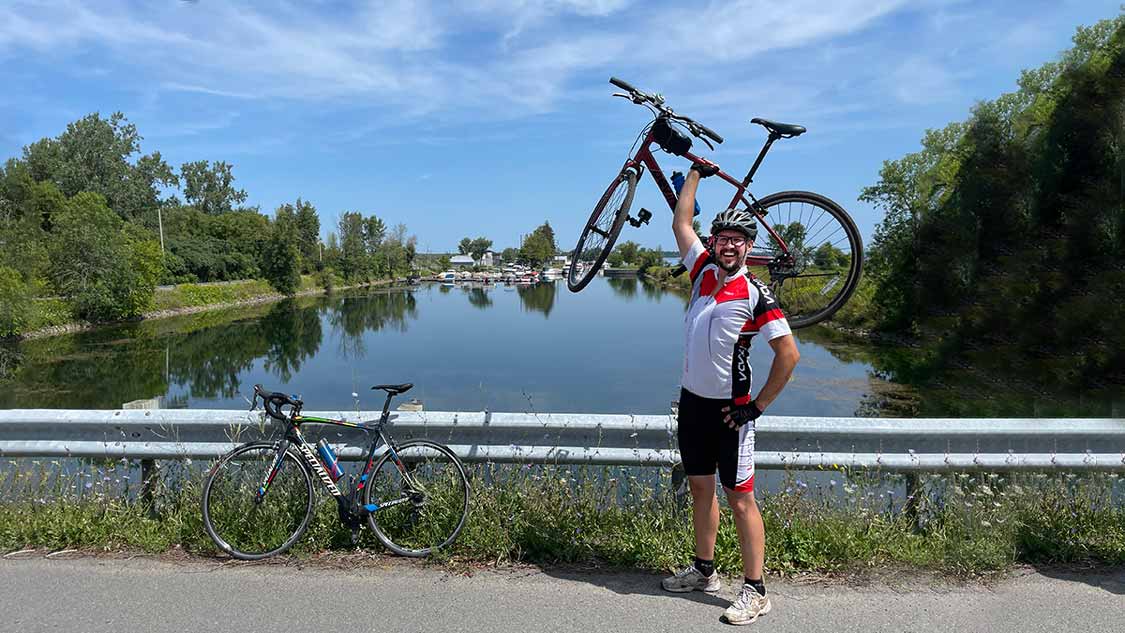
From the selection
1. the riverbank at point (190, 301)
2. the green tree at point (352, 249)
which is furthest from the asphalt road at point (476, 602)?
the green tree at point (352, 249)

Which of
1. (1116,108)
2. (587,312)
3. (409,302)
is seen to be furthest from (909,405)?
(409,302)

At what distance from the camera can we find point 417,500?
4309 mm

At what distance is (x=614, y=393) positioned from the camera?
29500 mm

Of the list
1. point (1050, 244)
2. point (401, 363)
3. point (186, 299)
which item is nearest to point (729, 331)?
point (1050, 244)

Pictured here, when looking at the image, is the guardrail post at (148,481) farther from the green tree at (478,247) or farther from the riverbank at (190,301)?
the green tree at (478,247)

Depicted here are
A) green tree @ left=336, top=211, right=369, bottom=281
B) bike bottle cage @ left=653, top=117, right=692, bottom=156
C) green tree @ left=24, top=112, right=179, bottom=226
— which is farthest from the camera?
green tree @ left=336, top=211, right=369, bottom=281

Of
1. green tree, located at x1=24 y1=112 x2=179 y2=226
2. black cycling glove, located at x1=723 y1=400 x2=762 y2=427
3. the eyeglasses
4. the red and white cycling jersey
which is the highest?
green tree, located at x1=24 y1=112 x2=179 y2=226

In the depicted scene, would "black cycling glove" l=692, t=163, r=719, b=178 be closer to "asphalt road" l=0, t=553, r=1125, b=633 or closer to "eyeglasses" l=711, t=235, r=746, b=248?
"eyeglasses" l=711, t=235, r=746, b=248

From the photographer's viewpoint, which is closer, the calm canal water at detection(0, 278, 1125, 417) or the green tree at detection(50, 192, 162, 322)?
the calm canal water at detection(0, 278, 1125, 417)

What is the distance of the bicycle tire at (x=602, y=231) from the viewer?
15.6ft

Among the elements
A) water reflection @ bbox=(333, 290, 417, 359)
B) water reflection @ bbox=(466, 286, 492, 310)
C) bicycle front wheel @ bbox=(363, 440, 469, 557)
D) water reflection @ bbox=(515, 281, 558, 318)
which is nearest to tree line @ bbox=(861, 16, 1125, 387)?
bicycle front wheel @ bbox=(363, 440, 469, 557)

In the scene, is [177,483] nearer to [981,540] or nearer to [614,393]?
[981,540]

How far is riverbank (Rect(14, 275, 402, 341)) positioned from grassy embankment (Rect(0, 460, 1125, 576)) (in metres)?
48.3

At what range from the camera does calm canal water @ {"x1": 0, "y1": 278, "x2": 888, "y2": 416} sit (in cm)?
2820
